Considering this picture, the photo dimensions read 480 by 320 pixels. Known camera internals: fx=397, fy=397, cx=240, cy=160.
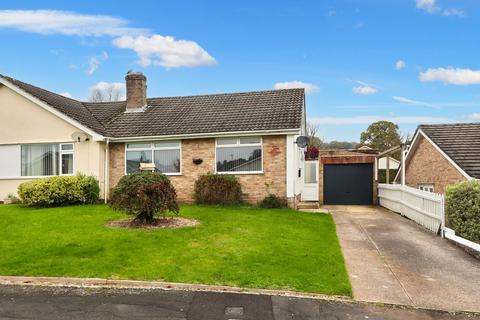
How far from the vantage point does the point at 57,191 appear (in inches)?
616

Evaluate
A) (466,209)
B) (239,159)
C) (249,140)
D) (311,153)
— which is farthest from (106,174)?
(466,209)

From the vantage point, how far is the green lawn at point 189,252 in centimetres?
709

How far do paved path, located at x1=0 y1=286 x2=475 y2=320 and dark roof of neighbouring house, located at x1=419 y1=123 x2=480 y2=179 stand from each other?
10218mm

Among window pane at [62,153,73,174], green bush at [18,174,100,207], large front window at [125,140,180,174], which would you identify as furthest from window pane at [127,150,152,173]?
window pane at [62,153,73,174]

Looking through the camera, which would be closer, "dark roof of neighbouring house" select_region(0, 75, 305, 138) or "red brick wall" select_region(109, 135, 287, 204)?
"red brick wall" select_region(109, 135, 287, 204)

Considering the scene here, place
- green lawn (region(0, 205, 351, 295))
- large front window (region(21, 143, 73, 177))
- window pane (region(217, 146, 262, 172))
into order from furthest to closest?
1. large front window (region(21, 143, 73, 177))
2. window pane (region(217, 146, 262, 172))
3. green lawn (region(0, 205, 351, 295))

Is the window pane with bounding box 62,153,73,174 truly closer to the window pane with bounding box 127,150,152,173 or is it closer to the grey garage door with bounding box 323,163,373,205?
the window pane with bounding box 127,150,152,173

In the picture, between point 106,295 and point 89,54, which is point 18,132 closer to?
point 89,54

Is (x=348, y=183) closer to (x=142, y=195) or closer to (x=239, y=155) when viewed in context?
(x=239, y=155)

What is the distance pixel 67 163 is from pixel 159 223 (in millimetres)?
8464

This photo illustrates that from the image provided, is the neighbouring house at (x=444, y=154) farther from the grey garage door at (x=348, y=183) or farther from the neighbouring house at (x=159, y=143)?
the neighbouring house at (x=159, y=143)

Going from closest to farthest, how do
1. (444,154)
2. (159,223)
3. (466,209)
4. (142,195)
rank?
(142,195), (466,209), (159,223), (444,154)

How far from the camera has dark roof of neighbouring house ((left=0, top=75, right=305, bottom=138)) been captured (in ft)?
55.9

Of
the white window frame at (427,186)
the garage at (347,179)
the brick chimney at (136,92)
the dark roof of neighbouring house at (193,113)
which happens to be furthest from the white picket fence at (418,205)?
the brick chimney at (136,92)
